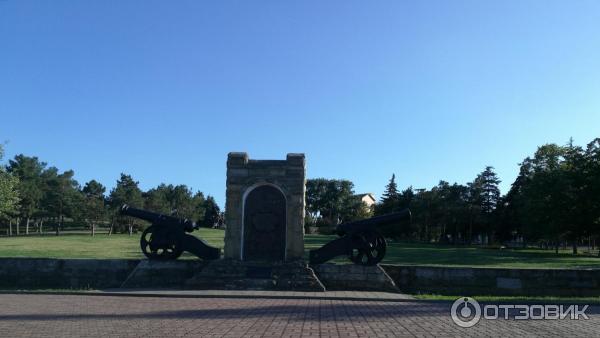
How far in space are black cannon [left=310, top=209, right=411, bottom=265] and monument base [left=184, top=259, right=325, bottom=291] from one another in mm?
846

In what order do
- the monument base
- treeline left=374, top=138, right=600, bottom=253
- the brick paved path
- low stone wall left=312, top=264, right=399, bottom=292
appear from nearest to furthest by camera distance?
the brick paved path
the monument base
low stone wall left=312, top=264, right=399, bottom=292
treeline left=374, top=138, right=600, bottom=253

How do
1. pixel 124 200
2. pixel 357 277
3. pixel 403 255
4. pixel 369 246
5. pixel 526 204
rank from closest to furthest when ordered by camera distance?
pixel 357 277 < pixel 369 246 < pixel 403 255 < pixel 526 204 < pixel 124 200

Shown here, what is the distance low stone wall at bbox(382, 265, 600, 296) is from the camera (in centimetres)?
1565

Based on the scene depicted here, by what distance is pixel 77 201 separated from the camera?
6850 centimetres

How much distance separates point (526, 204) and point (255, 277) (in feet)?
130

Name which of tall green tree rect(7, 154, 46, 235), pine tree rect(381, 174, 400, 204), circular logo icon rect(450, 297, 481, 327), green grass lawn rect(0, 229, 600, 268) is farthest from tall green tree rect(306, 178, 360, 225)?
circular logo icon rect(450, 297, 481, 327)

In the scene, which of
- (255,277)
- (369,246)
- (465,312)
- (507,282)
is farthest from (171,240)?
(507,282)

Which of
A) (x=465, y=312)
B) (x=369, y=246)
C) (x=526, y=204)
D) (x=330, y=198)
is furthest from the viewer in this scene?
(x=330, y=198)

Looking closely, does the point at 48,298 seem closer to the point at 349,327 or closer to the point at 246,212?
the point at 246,212

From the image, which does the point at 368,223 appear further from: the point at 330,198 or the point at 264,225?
the point at 330,198

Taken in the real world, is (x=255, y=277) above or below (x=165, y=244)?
below

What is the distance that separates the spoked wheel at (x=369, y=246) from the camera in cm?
1645

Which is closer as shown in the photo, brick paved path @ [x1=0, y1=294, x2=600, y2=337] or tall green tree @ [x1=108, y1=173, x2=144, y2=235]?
brick paved path @ [x1=0, y1=294, x2=600, y2=337]

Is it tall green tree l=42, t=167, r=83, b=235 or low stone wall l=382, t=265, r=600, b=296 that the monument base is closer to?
low stone wall l=382, t=265, r=600, b=296
